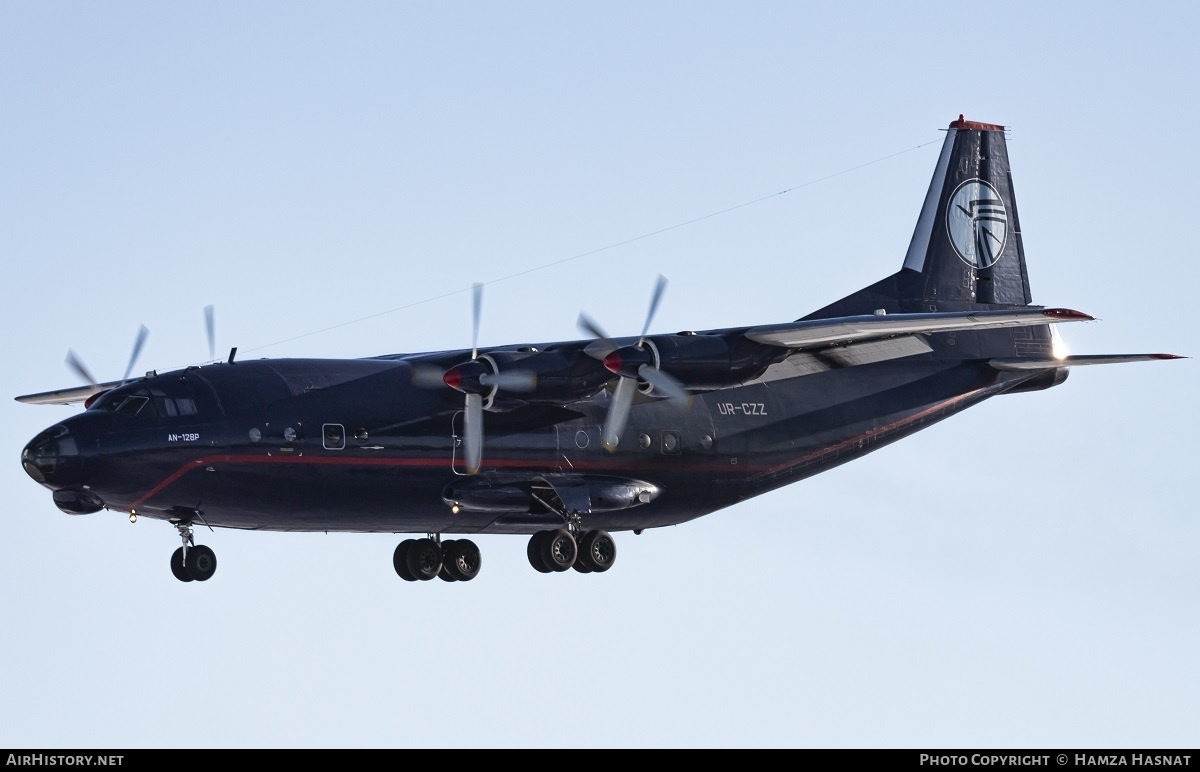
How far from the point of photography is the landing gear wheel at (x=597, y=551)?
29656mm

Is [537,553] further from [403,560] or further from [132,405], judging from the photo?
[132,405]

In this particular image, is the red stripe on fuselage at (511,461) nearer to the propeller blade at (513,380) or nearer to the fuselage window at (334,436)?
the fuselage window at (334,436)

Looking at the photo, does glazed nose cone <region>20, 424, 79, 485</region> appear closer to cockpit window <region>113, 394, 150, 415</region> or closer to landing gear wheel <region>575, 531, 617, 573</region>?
cockpit window <region>113, 394, 150, 415</region>

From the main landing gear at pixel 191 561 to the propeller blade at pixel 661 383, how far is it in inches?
270

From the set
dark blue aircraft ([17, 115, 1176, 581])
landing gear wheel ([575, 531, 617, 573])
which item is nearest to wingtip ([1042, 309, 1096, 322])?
dark blue aircraft ([17, 115, 1176, 581])

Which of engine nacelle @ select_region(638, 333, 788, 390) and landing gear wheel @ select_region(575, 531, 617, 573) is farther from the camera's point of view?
landing gear wheel @ select_region(575, 531, 617, 573)

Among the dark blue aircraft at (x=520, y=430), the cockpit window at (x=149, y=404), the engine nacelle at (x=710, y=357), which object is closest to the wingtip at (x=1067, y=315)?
the dark blue aircraft at (x=520, y=430)

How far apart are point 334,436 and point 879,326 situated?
8.30m

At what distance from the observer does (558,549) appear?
95.7ft

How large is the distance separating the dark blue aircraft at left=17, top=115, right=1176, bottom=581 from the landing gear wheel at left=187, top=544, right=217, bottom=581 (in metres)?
0.02

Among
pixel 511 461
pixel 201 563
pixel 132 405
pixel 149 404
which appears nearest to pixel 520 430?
pixel 511 461

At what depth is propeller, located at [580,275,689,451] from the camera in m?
27.6
